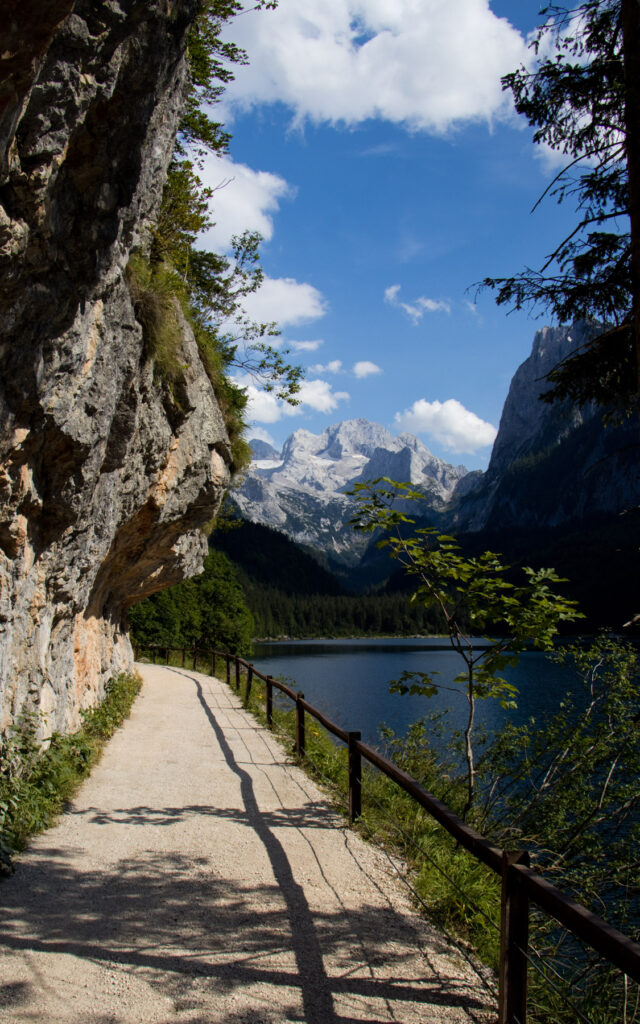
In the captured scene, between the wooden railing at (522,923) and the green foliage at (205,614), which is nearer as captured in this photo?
A: the wooden railing at (522,923)

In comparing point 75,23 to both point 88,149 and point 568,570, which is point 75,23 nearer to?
point 88,149

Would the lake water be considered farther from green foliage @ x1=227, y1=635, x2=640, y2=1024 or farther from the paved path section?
the paved path section

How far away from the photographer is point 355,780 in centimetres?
664

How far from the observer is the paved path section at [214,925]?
3.40 meters

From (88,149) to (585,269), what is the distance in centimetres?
425

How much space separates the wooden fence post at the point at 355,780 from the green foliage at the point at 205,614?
3074 centimetres

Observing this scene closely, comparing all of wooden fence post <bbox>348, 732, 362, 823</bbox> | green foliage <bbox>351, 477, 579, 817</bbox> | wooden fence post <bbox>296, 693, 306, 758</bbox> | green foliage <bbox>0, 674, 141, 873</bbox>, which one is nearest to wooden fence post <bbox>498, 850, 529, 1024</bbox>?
green foliage <bbox>351, 477, 579, 817</bbox>

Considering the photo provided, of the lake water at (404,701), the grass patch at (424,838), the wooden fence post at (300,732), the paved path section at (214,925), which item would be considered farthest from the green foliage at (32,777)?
the lake water at (404,701)

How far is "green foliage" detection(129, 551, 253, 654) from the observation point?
36656mm

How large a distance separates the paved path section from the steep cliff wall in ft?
5.48

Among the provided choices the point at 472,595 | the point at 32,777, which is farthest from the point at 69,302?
the point at 32,777

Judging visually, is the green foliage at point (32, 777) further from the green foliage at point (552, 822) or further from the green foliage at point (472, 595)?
the green foliage at point (472, 595)

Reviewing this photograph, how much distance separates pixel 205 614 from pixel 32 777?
36.8 metres

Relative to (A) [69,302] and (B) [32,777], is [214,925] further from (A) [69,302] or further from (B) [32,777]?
(A) [69,302]
